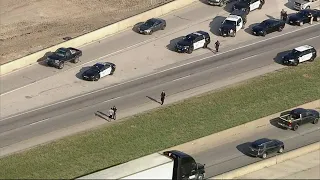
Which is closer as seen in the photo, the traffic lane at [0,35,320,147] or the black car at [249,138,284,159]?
the black car at [249,138,284,159]

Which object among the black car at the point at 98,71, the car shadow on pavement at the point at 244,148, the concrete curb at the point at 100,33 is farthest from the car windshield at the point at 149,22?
the car shadow on pavement at the point at 244,148

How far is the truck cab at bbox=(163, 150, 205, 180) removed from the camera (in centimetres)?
5400

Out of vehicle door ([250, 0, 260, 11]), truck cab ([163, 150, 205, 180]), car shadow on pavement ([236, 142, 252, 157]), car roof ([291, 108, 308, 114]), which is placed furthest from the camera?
vehicle door ([250, 0, 260, 11])

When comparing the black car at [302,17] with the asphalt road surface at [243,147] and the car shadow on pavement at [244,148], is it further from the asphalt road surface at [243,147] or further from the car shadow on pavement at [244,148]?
the car shadow on pavement at [244,148]

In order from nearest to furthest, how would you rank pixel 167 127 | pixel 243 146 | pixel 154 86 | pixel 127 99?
pixel 243 146 < pixel 167 127 < pixel 127 99 < pixel 154 86

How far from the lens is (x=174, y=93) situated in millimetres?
71438

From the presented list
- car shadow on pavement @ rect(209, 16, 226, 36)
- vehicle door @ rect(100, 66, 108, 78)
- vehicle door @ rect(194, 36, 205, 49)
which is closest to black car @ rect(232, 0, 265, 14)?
car shadow on pavement @ rect(209, 16, 226, 36)

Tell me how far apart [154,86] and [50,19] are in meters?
19.7

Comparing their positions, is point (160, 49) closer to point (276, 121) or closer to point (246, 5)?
point (246, 5)

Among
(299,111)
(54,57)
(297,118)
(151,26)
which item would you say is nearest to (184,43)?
(151,26)

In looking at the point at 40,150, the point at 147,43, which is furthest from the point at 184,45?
the point at 40,150

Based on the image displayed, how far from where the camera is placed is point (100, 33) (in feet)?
273

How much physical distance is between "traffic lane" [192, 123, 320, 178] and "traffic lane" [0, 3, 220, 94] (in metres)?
20.3

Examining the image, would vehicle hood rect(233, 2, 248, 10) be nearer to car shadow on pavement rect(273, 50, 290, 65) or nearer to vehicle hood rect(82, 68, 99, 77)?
car shadow on pavement rect(273, 50, 290, 65)
